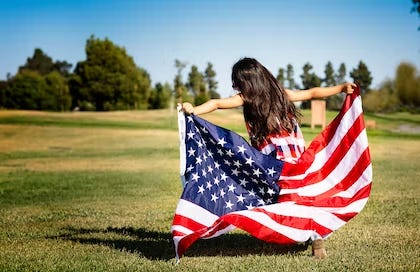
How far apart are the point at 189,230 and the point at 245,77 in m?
1.84

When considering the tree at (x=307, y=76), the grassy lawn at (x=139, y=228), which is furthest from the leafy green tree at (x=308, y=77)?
the grassy lawn at (x=139, y=228)

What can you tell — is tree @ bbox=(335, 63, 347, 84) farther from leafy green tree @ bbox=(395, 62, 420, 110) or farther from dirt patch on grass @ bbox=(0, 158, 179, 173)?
dirt patch on grass @ bbox=(0, 158, 179, 173)

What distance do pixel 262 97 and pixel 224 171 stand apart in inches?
38.1

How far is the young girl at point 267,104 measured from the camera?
6.11m

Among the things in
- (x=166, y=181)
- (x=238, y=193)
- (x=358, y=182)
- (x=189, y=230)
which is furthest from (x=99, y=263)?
(x=166, y=181)

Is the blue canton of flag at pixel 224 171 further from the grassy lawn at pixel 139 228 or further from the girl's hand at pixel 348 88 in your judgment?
the girl's hand at pixel 348 88

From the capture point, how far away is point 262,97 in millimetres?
6125

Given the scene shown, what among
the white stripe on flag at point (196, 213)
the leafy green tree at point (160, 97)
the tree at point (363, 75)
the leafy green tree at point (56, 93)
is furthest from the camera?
the tree at point (363, 75)

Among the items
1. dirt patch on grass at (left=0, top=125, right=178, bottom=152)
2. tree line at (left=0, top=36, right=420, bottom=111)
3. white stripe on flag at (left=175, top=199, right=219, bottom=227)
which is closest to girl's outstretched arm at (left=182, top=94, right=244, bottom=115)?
white stripe on flag at (left=175, top=199, right=219, bottom=227)

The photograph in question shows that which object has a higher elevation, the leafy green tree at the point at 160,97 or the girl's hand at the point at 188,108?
the leafy green tree at the point at 160,97

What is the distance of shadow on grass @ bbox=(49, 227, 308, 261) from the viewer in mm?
6227

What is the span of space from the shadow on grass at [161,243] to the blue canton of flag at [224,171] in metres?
0.60

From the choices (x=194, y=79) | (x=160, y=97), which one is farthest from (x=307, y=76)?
(x=160, y=97)

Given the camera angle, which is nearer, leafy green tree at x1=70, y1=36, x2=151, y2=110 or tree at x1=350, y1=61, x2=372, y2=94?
leafy green tree at x1=70, y1=36, x2=151, y2=110
